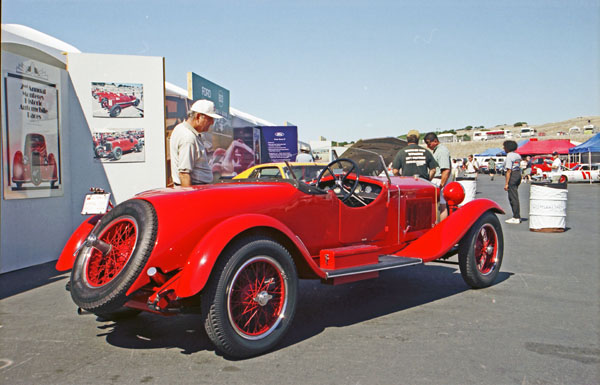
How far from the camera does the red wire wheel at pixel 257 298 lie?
3.13 metres

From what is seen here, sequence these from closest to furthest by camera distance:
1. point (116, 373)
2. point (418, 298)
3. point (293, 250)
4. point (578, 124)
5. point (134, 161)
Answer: point (116, 373) → point (293, 250) → point (418, 298) → point (134, 161) → point (578, 124)

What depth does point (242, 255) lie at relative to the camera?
3072mm

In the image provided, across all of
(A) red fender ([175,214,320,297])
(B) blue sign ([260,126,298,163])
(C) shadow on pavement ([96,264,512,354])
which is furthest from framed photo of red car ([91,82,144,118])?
(B) blue sign ([260,126,298,163])

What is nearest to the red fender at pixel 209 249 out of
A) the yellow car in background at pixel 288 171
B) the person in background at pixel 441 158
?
the person in background at pixel 441 158

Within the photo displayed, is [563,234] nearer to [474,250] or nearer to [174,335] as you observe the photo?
[474,250]

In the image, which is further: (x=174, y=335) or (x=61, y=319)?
(x=61, y=319)

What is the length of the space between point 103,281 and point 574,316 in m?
3.61

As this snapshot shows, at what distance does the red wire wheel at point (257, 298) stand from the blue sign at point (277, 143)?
10.5 meters

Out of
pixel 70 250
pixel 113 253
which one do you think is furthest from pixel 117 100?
pixel 113 253

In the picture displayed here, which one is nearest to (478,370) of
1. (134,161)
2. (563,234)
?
(134,161)

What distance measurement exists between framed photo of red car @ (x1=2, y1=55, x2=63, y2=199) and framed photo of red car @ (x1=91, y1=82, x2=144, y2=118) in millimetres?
560

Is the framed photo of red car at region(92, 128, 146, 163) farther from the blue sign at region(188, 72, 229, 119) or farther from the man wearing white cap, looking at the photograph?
the man wearing white cap

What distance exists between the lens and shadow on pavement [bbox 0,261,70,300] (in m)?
5.04

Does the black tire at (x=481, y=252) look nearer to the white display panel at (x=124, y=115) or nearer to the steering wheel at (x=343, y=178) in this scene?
the steering wheel at (x=343, y=178)
